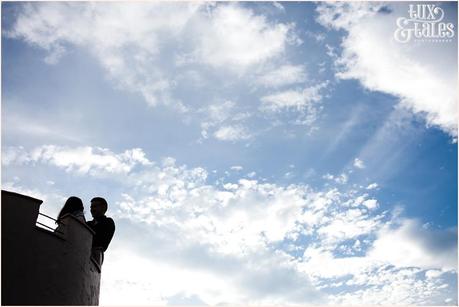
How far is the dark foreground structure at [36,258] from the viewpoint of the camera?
9.12 metres

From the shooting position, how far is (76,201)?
37.5ft

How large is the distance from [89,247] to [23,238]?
248cm

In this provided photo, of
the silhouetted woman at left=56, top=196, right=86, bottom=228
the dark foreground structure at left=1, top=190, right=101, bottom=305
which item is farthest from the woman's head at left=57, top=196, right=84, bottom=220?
the dark foreground structure at left=1, top=190, right=101, bottom=305

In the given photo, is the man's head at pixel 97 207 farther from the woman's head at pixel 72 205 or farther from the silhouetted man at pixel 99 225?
the woman's head at pixel 72 205

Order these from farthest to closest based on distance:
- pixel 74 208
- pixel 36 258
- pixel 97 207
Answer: pixel 97 207 → pixel 74 208 → pixel 36 258

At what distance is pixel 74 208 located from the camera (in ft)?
37.0

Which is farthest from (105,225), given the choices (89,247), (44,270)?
(44,270)

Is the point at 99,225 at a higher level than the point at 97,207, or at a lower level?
lower

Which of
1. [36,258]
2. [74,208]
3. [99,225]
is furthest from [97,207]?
[36,258]

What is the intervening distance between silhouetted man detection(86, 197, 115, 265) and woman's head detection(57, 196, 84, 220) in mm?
1124

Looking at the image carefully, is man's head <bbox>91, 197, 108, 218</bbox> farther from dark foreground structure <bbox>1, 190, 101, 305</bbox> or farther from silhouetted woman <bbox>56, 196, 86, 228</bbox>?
dark foreground structure <bbox>1, 190, 101, 305</bbox>

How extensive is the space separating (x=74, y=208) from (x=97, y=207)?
4.45 feet

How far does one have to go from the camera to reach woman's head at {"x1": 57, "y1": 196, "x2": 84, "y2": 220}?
11188 millimetres

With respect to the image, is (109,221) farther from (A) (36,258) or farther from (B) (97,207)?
(A) (36,258)
